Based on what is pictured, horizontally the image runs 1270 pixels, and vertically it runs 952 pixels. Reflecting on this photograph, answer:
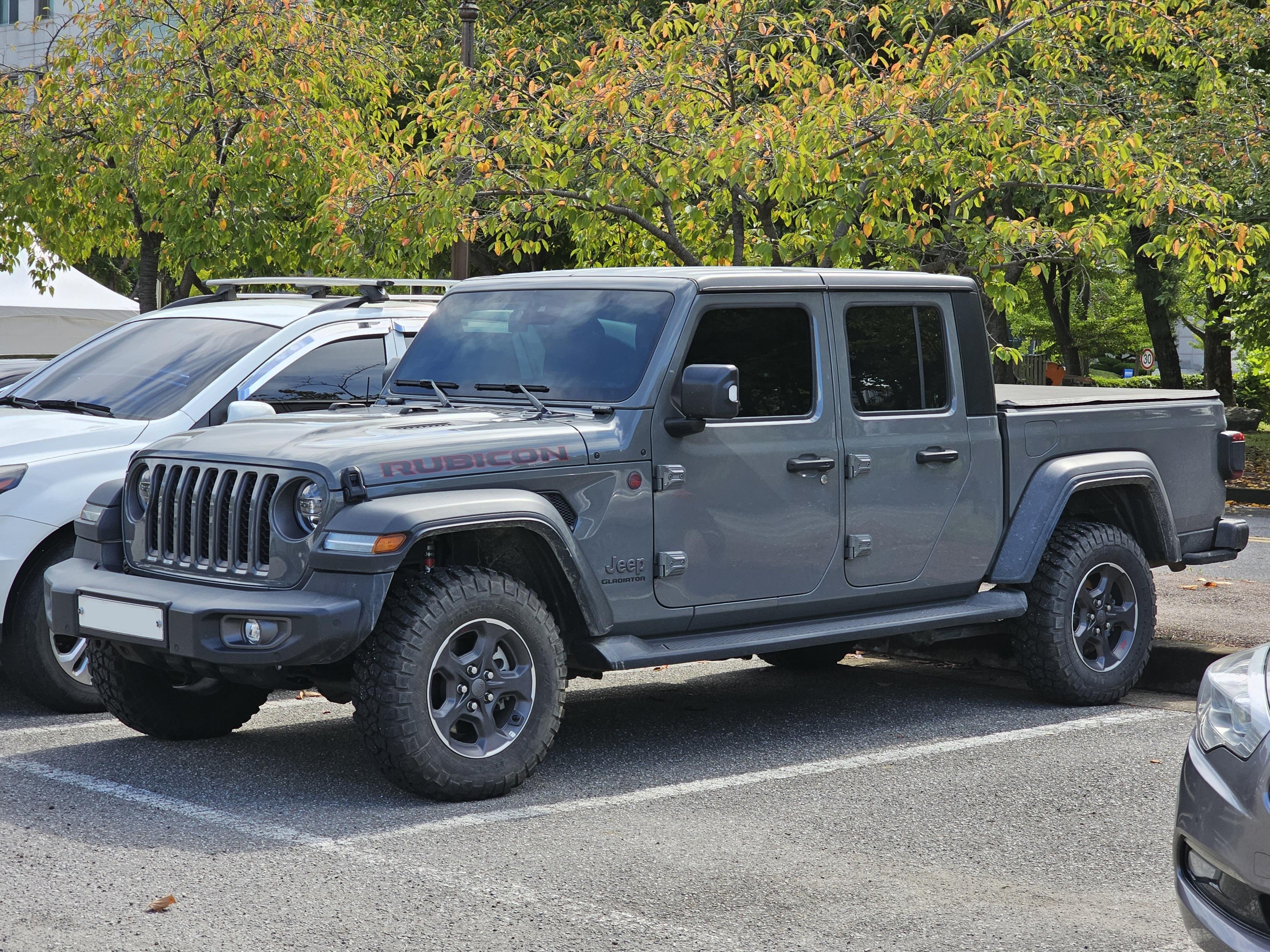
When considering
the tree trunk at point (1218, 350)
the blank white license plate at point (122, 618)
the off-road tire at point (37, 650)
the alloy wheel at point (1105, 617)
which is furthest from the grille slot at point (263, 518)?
the tree trunk at point (1218, 350)

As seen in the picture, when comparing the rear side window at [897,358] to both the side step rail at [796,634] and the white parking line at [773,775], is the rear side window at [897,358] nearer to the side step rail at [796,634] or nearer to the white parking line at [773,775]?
the side step rail at [796,634]

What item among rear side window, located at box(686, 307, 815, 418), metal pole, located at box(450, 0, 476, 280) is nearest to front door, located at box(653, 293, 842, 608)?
rear side window, located at box(686, 307, 815, 418)

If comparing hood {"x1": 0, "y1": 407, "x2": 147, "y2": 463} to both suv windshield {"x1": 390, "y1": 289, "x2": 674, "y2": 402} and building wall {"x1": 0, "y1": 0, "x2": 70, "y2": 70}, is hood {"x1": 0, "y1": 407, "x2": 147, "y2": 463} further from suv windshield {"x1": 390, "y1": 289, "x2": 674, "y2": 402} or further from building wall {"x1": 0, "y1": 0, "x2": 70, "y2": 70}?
building wall {"x1": 0, "y1": 0, "x2": 70, "y2": 70}

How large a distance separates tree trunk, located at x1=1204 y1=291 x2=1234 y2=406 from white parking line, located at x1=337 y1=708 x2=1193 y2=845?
23758 mm

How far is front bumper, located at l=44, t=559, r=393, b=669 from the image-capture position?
17.7 ft

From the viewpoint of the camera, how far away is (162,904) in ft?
14.9

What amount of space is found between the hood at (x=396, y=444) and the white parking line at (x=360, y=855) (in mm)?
1187

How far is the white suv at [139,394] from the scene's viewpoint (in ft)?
23.3

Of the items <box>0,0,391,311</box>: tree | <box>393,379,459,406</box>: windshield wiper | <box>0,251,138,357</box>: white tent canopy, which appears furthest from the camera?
<box>0,251,138,357</box>: white tent canopy

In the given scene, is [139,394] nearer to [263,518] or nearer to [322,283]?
[322,283]

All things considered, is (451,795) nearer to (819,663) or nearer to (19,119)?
(819,663)

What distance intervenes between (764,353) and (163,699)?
109 inches

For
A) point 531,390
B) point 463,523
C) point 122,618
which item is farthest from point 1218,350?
point 122,618

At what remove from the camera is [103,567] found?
625 cm
